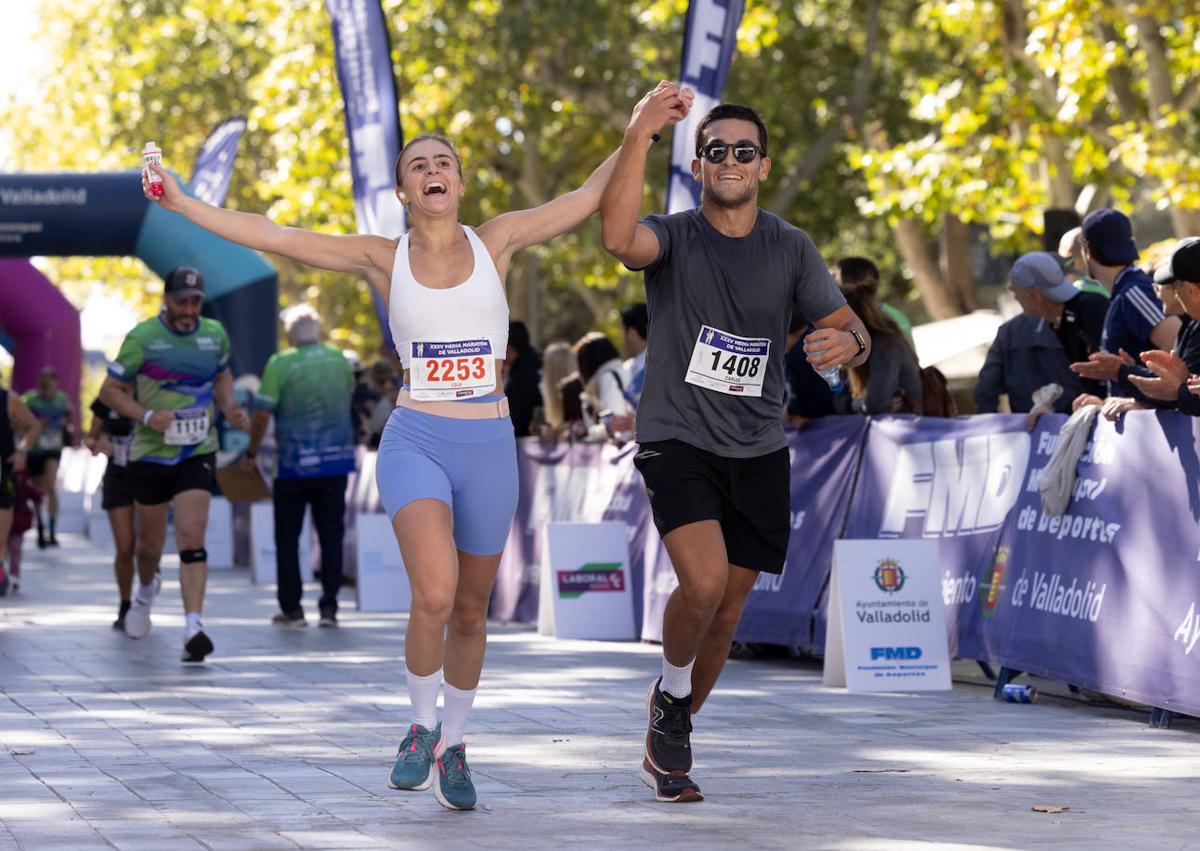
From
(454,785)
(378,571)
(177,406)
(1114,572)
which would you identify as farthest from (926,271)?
(454,785)

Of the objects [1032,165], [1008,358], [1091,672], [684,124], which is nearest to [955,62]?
[1032,165]

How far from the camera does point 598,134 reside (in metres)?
35.1

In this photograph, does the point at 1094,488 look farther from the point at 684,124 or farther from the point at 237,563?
the point at 237,563

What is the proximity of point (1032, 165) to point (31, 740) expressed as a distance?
21663 mm

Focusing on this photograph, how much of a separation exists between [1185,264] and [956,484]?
8.57 ft

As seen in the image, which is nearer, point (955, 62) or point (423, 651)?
point (423, 651)


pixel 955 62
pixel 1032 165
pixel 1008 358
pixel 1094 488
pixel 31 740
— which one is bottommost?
pixel 31 740

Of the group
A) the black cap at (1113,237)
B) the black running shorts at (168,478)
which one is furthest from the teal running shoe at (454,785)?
the black running shorts at (168,478)

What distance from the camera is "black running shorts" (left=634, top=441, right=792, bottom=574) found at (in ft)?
22.5

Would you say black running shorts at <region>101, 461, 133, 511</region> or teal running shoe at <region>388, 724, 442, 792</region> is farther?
black running shorts at <region>101, 461, 133, 511</region>

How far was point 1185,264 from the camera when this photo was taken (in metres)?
8.43

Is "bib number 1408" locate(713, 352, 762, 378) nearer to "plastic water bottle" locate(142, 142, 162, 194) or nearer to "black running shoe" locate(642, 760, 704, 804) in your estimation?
"black running shoe" locate(642, 760, 704, 804)

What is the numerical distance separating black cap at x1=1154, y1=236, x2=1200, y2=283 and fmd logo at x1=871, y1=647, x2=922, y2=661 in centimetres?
262

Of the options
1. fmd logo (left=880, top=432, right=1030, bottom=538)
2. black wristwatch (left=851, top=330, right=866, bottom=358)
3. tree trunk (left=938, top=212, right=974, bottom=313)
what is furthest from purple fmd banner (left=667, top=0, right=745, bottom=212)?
tree trunk (left=938, top=212, right=974, bottom=313)
